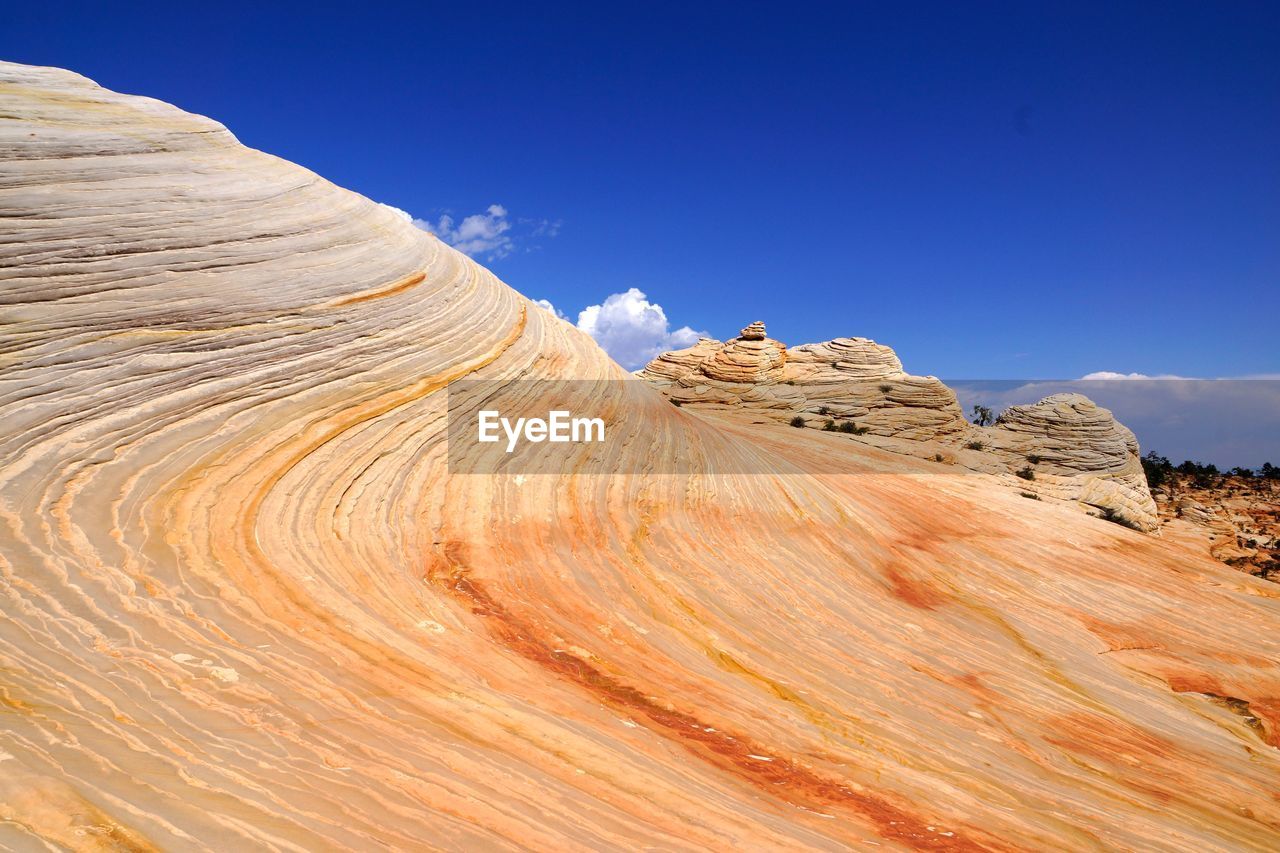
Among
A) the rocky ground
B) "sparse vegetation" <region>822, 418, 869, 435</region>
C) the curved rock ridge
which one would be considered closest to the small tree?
the rocky ground

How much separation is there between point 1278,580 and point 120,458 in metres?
27.9

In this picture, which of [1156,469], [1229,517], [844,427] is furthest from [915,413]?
[1156,469]

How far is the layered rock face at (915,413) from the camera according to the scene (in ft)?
94.0

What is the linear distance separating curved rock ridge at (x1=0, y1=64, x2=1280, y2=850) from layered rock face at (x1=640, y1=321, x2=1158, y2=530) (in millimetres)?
12501

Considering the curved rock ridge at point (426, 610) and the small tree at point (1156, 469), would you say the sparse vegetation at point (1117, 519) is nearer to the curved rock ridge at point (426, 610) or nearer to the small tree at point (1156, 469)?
the curved rock ridge at point (426, 610)

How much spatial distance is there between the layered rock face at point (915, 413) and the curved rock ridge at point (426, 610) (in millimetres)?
12501

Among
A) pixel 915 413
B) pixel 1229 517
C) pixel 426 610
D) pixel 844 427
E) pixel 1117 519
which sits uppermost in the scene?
pixel 915 413

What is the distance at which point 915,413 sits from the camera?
120 ft

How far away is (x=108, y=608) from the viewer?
6.21 metres

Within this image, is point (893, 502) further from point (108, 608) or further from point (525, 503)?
point (108, 608)

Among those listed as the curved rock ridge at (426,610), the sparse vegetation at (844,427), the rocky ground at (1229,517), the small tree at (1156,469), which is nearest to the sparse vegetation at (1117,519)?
the rocky ground at (1229,517)

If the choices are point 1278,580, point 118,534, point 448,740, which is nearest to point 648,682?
point 448,740

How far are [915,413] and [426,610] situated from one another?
33.3 metres

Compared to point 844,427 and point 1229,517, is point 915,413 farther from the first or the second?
point 1229,517
